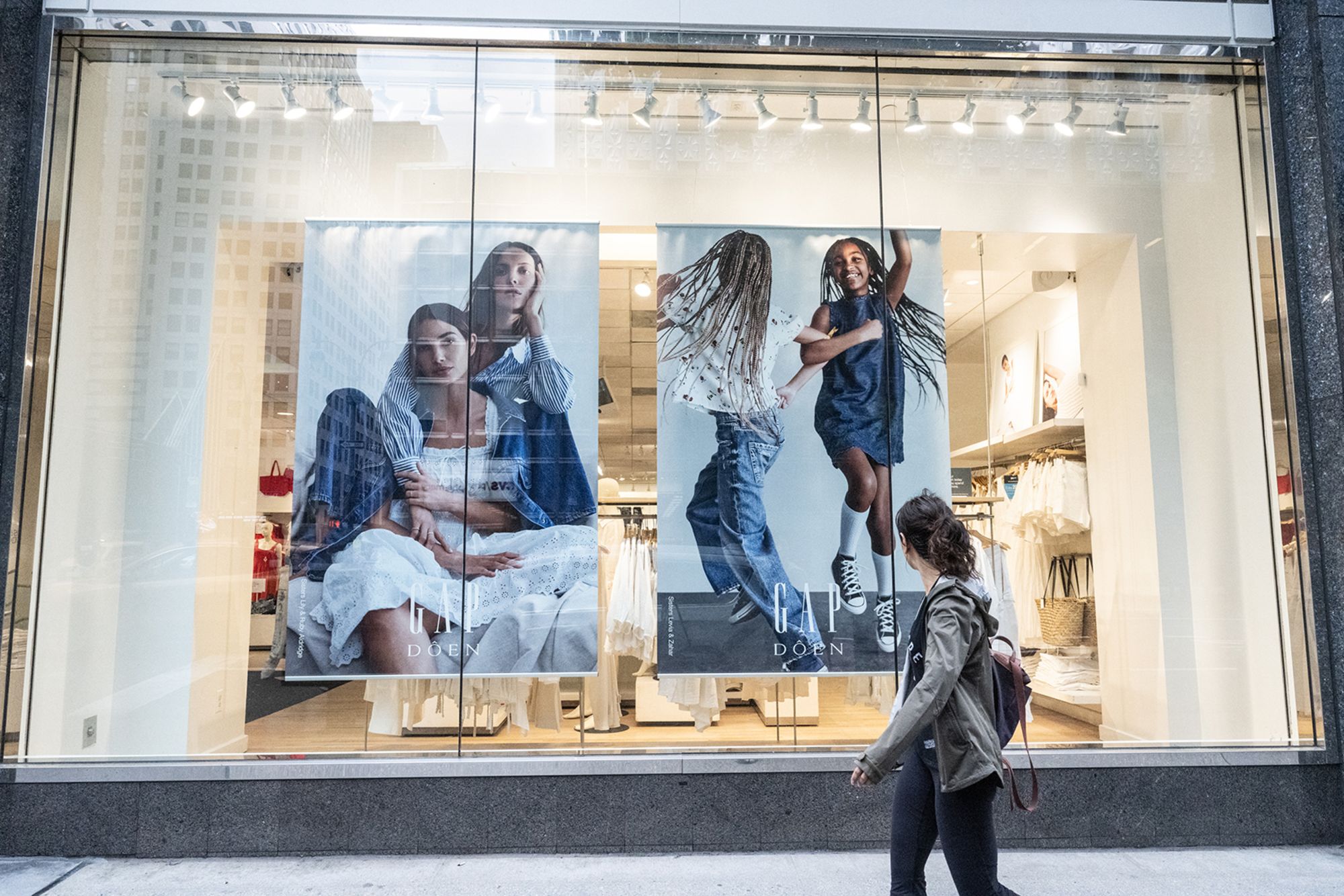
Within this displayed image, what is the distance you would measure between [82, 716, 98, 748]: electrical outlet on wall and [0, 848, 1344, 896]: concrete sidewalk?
53cm

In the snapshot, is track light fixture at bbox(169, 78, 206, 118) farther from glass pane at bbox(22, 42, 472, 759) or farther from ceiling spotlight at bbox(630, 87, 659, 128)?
ceiling spotlight at bbox(630, 87, 659, 128)

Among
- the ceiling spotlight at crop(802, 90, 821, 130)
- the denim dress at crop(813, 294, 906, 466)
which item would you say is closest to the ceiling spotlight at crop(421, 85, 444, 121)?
the ceiling spotlight at crop(802, 90, 821, 130)

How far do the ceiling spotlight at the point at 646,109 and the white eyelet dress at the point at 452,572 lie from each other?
202cm

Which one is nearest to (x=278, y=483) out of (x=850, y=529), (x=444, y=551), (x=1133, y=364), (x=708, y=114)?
(x=444, y=551)

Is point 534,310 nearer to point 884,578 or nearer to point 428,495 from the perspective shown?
point 428,495

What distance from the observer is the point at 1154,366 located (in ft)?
16.8

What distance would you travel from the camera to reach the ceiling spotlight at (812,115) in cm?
495

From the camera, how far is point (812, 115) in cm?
496

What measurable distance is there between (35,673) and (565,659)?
8.30ft

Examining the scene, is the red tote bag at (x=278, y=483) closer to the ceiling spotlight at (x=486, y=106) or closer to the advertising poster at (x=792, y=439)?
the advertising poster at (x=792, y=439)

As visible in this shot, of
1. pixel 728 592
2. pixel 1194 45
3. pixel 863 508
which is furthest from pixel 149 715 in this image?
pixel 1194 45

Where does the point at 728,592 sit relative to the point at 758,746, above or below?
above

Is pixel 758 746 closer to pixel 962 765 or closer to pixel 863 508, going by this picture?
pixel 863 508

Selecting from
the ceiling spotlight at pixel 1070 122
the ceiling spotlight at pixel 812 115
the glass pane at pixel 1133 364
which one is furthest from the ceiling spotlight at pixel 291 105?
the ceiling spotlight at pixel 1070 122
